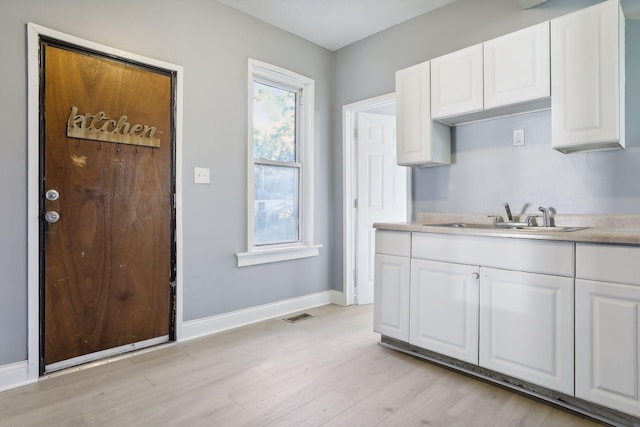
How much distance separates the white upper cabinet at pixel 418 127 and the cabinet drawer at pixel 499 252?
669mm

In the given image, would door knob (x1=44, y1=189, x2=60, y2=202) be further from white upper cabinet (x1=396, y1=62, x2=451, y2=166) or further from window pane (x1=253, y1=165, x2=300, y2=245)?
white upper cabinet (x1=396, y1=62, x2=451, y2=166)

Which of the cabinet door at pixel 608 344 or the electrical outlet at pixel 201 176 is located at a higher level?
the electrical outlet at pixel 201 176

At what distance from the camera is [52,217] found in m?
2.01

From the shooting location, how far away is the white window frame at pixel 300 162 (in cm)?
292

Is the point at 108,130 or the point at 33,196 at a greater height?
the point at 108,130

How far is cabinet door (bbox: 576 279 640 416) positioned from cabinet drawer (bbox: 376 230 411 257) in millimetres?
935

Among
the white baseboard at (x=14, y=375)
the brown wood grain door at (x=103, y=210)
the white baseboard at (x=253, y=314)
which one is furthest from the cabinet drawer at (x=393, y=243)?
the white baseboard at (x=14, y=375)

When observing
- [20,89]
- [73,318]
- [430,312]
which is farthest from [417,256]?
[20,89]

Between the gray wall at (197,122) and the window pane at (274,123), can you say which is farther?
the window pane at (274,123)

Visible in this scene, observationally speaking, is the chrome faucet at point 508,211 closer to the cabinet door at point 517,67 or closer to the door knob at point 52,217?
the cabinet door at point 517,67

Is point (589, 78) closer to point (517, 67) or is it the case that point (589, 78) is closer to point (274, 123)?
point (517, 67)

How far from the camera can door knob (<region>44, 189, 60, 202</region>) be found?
78.7 inches

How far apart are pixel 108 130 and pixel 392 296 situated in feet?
7.03

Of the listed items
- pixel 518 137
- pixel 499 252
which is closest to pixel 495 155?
pixel 518 137
